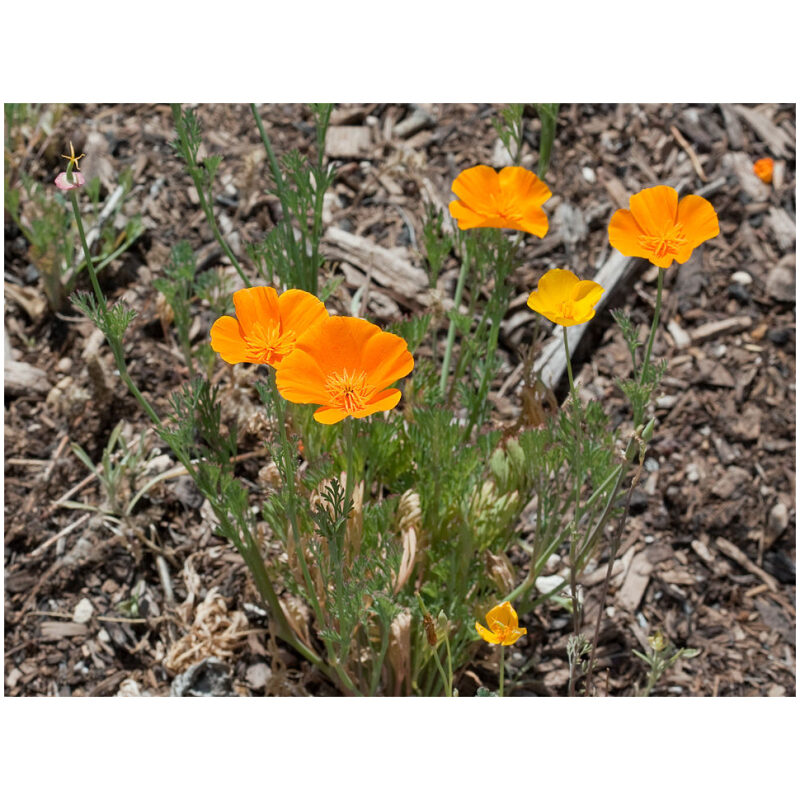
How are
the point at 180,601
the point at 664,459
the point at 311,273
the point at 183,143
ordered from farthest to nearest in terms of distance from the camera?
the point at 664,459 → the point at 180,601 → the point at 311,273 → the point at 183,143

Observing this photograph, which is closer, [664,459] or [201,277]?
[201,277]

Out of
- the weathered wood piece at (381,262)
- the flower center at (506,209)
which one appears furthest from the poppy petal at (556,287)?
the weathered wood piece at (381,262)

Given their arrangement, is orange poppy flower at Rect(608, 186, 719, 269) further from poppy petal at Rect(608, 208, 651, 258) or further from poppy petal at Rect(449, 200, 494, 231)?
poppy petal at Rect(449, 200, 494, 231)

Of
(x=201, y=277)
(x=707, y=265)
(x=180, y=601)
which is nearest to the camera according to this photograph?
(x=180, y=601)

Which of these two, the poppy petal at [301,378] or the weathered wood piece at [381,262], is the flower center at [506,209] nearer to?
the poppy petal at [301,378]

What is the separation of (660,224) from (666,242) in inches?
1.9

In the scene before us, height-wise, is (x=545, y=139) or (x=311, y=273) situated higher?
(x=545, y=139)

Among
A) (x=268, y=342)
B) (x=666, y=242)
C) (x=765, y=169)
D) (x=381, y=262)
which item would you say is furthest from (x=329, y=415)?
(x=765, y=169)

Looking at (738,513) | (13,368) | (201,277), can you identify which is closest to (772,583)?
(738,513)

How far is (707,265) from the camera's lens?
123 inches

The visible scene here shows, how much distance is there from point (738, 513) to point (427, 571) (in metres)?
1.02

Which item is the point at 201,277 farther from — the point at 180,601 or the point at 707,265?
the point at 707,265

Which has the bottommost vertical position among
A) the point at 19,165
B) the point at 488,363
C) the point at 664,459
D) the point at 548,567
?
the point at 548,567

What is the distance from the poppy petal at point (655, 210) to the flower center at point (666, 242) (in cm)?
1
